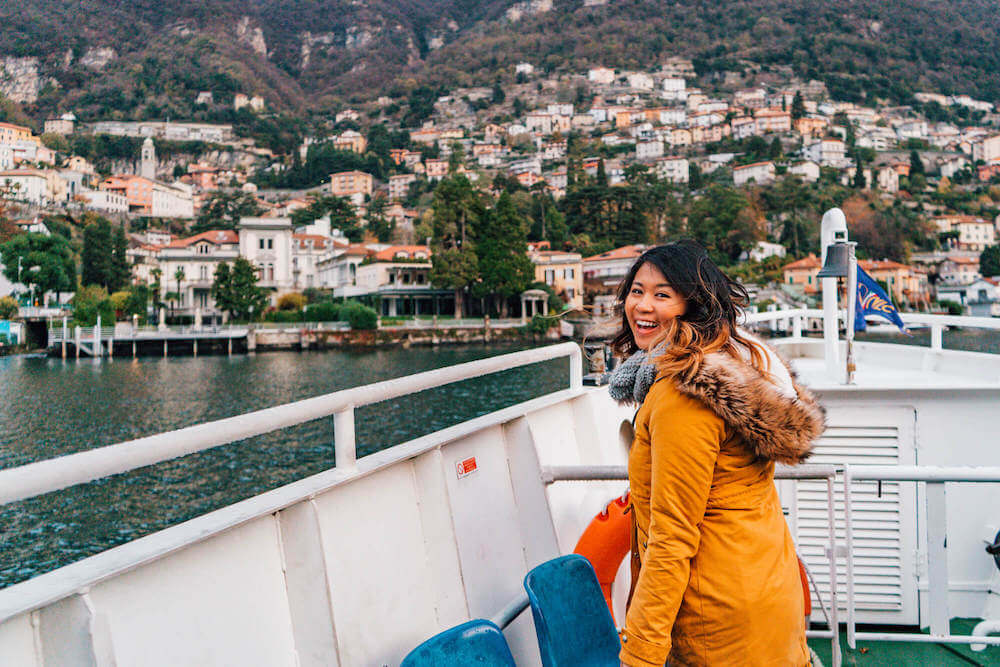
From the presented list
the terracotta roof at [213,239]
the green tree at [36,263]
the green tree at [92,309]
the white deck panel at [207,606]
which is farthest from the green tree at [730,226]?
the white deck panel at [207,606]

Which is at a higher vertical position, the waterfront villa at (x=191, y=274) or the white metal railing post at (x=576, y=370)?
the waterfront villa at (x=191, y=274)

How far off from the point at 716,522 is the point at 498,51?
196 metres

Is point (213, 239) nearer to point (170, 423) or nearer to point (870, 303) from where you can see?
point (170, 423)

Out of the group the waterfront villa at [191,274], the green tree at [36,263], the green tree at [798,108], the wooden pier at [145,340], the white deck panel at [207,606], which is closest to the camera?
the white deck panel at [207,606]

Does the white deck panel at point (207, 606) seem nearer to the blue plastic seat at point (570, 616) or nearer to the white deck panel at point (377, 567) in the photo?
the white deck panel at point (377, 567)

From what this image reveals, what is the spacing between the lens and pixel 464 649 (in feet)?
4.92

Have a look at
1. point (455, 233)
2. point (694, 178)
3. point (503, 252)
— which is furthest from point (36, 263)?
point (694, 178)

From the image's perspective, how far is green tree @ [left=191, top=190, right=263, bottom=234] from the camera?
11306 cm

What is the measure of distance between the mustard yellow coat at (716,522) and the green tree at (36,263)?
76.4 meters

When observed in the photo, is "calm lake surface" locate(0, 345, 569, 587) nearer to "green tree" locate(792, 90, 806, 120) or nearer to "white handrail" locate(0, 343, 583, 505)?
"white handrail" locate(0, 343, 583, 505)

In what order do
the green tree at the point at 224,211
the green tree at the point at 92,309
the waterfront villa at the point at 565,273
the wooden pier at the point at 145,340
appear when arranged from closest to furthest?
1. the wooden pier at the point at 145,340
2. the green tree at the point at 92,309
3. the waterfront villa at the point at 565,273
4. the green tree at the point at 224,211

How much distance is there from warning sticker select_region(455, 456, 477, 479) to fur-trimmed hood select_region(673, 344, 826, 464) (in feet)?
3.25

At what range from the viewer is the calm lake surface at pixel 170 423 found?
11.2 meters

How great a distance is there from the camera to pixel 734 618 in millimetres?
1255
